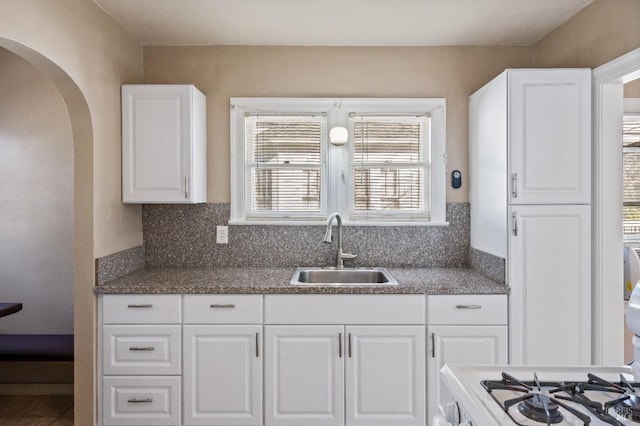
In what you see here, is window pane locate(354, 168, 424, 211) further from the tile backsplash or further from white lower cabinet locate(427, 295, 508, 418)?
white lower cabinet locate(427, 295, 508, 418)

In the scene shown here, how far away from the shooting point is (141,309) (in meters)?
2.34

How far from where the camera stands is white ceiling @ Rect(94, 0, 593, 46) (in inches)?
92.8

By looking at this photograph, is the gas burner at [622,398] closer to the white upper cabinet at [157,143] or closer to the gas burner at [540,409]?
the gas burner at [540,409]

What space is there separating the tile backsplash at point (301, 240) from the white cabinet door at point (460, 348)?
2.27 ft

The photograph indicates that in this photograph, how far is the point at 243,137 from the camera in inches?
115

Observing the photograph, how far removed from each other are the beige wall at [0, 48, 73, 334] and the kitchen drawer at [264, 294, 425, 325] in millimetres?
1769

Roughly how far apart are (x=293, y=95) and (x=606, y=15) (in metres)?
1.83

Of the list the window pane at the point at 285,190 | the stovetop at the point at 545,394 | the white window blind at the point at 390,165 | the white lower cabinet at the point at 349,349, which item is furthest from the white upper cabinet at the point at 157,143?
the stovetop at the point at 545,394

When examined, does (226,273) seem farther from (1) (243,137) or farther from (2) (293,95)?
(2) (293,95)

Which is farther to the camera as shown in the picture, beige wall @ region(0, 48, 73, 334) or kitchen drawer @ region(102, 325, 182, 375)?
beige wall @ region(0, 48, 73, 334)

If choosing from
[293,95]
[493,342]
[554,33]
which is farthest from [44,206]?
[554,33]

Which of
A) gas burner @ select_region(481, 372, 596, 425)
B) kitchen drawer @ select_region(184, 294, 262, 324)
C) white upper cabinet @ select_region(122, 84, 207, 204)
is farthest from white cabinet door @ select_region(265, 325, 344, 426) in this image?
gas burner @ select_region(481, 372, 596, 425)

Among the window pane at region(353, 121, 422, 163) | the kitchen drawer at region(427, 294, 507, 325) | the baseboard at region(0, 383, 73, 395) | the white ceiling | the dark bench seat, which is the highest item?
the white ceiling

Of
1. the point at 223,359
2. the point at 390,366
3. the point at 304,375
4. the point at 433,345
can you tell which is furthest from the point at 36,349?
the point at 433,345
